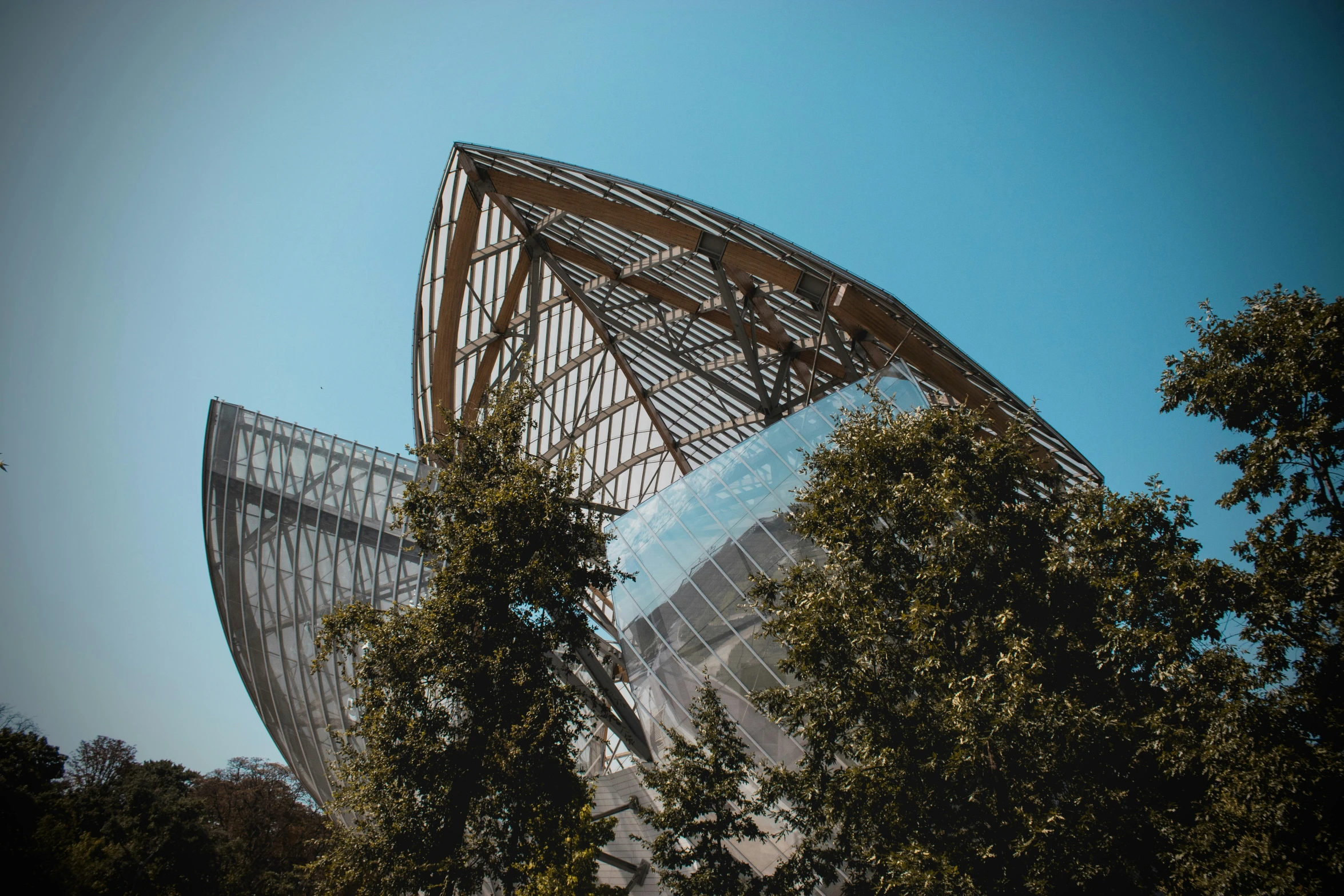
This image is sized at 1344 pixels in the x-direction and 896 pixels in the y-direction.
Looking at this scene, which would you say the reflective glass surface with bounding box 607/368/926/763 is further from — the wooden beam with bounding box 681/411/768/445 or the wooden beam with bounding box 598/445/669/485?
the wooden beam with bounding box 598/445/669/485

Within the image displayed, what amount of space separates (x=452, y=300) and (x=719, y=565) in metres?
15.0

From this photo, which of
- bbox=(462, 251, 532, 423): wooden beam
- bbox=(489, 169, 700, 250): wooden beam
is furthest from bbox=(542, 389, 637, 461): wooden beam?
bbox=(489, 169, 700, 250): wooden beam

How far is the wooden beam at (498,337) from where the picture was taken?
27.3 metres

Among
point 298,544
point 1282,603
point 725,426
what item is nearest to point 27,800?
point 298,544

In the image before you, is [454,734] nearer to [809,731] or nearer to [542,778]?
[542,778]

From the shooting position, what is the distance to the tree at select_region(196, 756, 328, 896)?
101 feet

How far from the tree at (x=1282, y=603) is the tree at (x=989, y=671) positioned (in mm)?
450

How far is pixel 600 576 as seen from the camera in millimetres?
13797

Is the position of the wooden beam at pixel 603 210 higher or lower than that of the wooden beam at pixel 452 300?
lower

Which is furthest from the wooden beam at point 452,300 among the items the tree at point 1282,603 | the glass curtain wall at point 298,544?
the tree at point 1282,603

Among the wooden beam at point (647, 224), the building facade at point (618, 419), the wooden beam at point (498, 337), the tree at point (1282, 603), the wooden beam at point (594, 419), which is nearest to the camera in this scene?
the tree at point (1282, 603)

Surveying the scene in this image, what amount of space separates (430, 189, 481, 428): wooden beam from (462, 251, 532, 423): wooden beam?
2.79 feet

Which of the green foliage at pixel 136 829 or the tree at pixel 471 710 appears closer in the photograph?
the tree at pixel 471 710

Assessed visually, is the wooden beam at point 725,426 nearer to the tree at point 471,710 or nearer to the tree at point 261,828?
the tree at point 471,710
